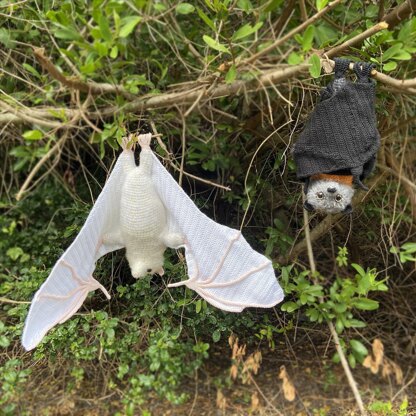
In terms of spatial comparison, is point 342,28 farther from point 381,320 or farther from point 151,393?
point 151,393

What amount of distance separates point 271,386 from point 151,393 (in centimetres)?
40

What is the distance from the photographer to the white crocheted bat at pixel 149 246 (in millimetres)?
869

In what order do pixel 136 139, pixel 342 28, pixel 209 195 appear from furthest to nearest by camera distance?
pixel 209 195, pixel 342 28, pixel 136 139

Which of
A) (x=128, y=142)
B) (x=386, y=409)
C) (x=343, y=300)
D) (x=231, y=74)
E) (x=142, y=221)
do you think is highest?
(x=231, y=74)

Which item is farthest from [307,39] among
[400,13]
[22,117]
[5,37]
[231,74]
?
[5,37]

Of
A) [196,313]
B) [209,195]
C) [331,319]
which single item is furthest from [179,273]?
[331,319]

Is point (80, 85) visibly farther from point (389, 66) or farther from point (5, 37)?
point (389, 66)

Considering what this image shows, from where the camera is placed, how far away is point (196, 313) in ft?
3.90

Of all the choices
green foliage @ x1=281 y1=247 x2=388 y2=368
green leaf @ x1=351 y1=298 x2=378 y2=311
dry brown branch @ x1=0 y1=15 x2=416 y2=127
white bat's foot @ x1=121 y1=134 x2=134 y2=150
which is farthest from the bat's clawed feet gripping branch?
green leaf @ x1=351 y1=298 x2=378 y2=311

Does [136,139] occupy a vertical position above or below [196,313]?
above

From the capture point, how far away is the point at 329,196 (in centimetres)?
85

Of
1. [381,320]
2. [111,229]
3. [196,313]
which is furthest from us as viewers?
[381,320]

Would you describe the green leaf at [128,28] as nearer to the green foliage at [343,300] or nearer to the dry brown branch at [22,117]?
the dry brown branch at [22,117]

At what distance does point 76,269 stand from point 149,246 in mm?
165
